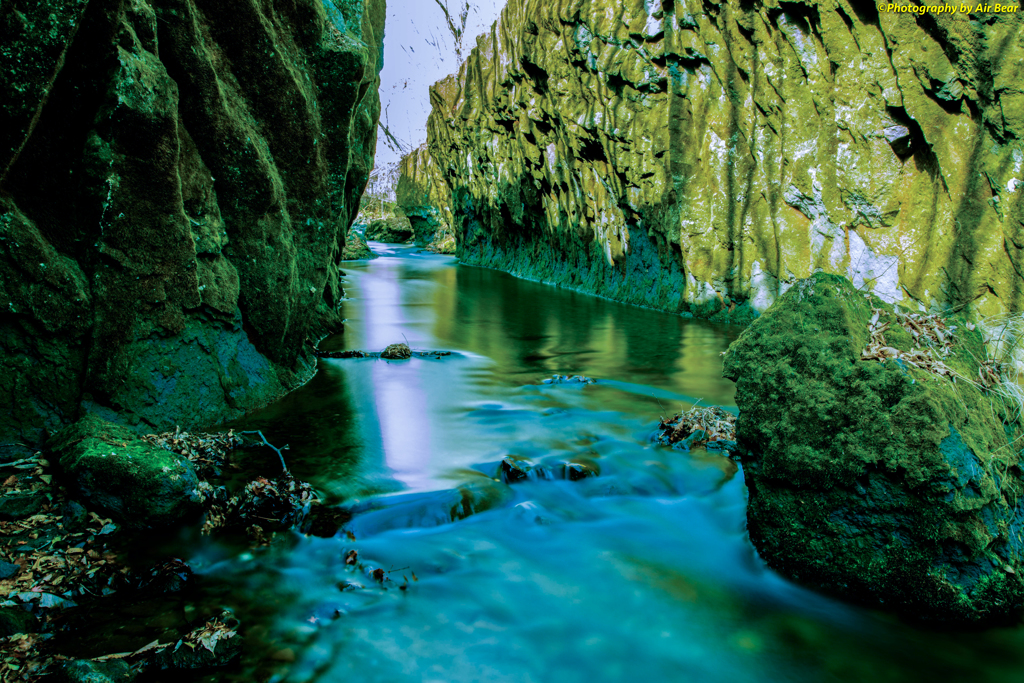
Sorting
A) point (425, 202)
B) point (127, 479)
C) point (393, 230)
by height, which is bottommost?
point (127, 479)

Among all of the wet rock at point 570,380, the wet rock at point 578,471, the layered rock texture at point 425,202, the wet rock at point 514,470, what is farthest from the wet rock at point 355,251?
the wet rock at point 578,471

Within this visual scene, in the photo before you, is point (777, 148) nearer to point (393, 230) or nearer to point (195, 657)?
point (195, 657)

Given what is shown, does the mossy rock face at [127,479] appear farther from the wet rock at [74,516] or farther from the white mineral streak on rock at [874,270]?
the white mineral streak on rock at [874,270]

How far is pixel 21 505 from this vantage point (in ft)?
12.3

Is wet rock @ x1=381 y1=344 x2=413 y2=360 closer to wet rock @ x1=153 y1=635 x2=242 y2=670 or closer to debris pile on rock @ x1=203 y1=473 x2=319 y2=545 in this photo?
debris pile on rock @ x1=203 y1=473 x2=319 y2=545

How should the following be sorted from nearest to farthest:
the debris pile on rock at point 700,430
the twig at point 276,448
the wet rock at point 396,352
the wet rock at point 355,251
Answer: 1. the twig at point 276,448
2. the debris pile on rock at point 700,430
3. the wet rock at point 396,352
4. the wet rock at point 355,251

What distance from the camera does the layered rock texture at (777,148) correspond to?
9711 millimetres

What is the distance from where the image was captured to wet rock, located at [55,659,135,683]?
2.57 meters

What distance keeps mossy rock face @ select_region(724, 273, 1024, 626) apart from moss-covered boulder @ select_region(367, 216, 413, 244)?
2271 inches

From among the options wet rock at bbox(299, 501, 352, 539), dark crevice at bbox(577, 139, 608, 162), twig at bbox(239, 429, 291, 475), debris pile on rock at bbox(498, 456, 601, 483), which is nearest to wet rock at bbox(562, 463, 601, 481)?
debris pile on rock at bbox(498, 456, 601, 483)

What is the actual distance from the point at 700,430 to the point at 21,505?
5750mm

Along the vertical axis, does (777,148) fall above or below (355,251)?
above

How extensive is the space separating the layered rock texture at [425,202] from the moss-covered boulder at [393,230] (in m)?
0.78

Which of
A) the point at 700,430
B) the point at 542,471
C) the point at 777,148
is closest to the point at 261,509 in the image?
the point at 542,471
